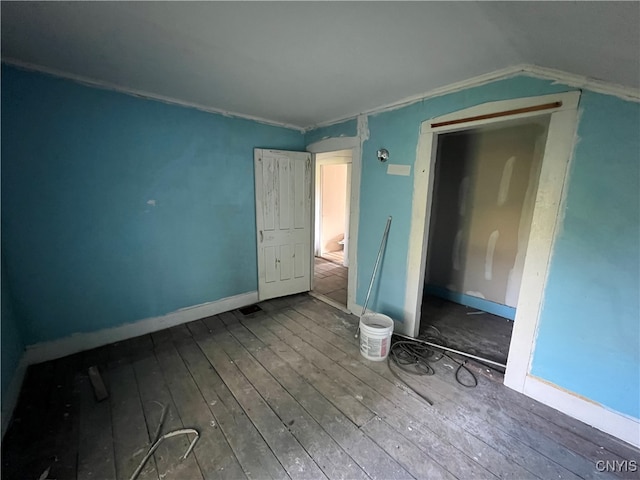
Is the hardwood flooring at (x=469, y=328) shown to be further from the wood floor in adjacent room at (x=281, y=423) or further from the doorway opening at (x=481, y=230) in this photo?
the wood floor in adjacent room at (x=281, y=423)

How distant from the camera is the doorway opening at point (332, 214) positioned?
4969 mm

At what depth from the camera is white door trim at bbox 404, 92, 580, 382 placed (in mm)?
1611

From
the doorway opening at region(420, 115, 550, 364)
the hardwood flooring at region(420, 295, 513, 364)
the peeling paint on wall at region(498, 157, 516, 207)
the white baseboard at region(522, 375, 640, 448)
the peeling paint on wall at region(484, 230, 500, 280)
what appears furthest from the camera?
the peeling paint on wall at region(484, 230, 500, 280)

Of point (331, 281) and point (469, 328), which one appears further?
point (331, 281)

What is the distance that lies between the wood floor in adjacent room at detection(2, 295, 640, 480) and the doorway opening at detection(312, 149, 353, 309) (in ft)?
8.54

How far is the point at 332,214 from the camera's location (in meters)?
6.25

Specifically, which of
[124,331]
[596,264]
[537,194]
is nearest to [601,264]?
[596,264]

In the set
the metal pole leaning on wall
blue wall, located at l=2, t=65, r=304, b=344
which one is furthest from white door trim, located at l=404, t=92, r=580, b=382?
blue wall, located at l=2, t=65, r=304, b=344

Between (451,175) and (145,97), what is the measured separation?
3.65 metres

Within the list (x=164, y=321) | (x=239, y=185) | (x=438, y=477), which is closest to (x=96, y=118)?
(x=239, y=185)

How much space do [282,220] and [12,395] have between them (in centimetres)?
267

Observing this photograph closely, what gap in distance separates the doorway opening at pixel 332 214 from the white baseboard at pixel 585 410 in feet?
9.71

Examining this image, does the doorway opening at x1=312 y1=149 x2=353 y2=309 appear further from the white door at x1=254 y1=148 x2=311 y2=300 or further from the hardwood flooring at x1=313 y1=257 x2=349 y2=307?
the white door at x1=254 y1=148 x2=311 y2=300

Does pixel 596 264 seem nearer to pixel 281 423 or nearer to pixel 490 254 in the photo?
pixel 490 254
